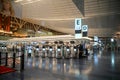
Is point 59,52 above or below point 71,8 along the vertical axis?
below

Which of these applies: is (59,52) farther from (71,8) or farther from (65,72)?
(65,72)

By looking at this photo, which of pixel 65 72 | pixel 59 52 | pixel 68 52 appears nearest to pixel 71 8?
pixel 68 52

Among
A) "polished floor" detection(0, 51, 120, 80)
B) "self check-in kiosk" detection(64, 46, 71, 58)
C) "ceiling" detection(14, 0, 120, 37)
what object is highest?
"ceiling" detection(14, 0, 120, 37)

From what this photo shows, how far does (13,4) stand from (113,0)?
1540 centimetres

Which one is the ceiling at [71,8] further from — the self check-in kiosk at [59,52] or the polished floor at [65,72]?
the polished floor at [65,72]

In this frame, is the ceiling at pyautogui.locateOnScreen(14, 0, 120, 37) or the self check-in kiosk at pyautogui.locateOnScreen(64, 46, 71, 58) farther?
the ceiling at pyautogui.locateOnScreen(14, 0, 120, 37)

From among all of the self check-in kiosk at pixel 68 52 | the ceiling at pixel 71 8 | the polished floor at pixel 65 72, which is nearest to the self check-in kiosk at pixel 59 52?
the self check-in kiosk at pixel 68 52

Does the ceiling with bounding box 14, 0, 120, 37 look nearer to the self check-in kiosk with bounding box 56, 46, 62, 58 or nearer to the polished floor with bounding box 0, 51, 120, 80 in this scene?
the self check-in kiosk with bounding box 56, 46, 62, 58

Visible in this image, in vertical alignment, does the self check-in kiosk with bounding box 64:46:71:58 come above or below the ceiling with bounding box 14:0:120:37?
below

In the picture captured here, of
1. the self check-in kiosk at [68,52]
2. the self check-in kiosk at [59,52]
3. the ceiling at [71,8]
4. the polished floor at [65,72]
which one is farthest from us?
the ceiling at [71,8]

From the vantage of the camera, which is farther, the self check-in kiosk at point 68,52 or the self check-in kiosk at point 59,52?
the self check-in kiosk at point 68,52

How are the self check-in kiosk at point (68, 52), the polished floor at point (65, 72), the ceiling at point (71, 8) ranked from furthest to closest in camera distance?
the ceiling at point (71, 8) → the self check-in kiosk at point (68, 52) → the polished floor at point (65, 72)

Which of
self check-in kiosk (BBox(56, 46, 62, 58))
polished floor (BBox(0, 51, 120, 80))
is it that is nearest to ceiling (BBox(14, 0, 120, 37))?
self check-in kiosk (BBox(56, 46, 62, 58))

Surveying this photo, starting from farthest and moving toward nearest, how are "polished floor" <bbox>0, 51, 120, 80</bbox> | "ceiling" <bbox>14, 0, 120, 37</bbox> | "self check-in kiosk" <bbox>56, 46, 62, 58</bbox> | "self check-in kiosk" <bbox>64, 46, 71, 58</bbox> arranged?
"ceiling" <bbox>14, 0, 120, 37</bbox>
"self check-in kiosk" <bbox>64, 46, 71, 58</bbox>
"self check-in kiosk" <bbox>56, 46, 62, 58</bbox>
"polished floor" <bbox>0, 51, 120, 80</bbox>
